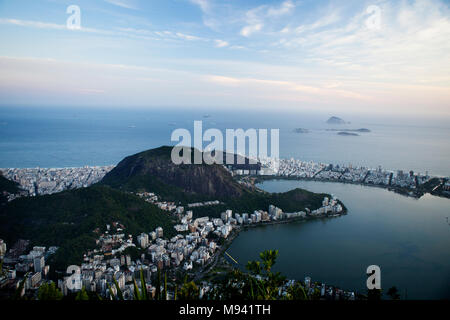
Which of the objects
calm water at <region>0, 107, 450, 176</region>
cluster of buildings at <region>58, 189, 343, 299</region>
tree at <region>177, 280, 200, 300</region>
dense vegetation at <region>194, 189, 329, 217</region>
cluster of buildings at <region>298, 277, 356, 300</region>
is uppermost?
calm water at <region>0, 107, 450, 176</region>

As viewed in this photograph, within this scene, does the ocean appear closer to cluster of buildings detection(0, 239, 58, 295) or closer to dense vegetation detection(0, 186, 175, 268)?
dense vegetation detection(0, 186, 175, 268)

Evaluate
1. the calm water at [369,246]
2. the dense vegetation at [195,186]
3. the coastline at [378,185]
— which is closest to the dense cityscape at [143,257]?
the calm water at [369,246]

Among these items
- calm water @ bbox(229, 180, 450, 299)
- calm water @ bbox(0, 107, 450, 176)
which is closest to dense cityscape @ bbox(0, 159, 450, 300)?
calm water @ bbox(229, 180, 450, 299)

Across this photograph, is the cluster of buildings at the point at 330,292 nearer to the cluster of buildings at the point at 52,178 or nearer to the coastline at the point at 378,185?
the coastline at the point at 378,185
